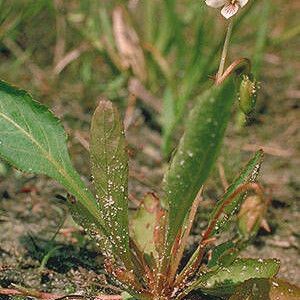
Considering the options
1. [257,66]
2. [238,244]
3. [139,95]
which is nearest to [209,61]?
[257,66]

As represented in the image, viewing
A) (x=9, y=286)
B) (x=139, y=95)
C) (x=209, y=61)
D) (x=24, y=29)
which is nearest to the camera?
(x=9, y=286)

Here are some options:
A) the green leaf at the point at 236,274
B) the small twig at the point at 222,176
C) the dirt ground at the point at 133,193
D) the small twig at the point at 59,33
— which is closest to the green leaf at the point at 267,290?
the green leaf at the point at 236,274

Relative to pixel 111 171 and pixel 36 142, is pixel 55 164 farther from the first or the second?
pixel 111 171

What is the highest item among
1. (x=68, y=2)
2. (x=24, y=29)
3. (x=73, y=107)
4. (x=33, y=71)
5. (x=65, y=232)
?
(x=68, y=2)

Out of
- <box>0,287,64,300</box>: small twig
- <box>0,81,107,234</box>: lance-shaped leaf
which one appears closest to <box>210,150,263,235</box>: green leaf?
<box>0,81,107,234</box>: lance-shaped leaf

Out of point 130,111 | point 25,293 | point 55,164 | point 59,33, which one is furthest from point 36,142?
point 59,33

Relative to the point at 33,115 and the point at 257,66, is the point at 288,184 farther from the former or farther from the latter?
the point at 33,115

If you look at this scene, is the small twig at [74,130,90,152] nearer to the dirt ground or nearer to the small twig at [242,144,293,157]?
the dirt ground
